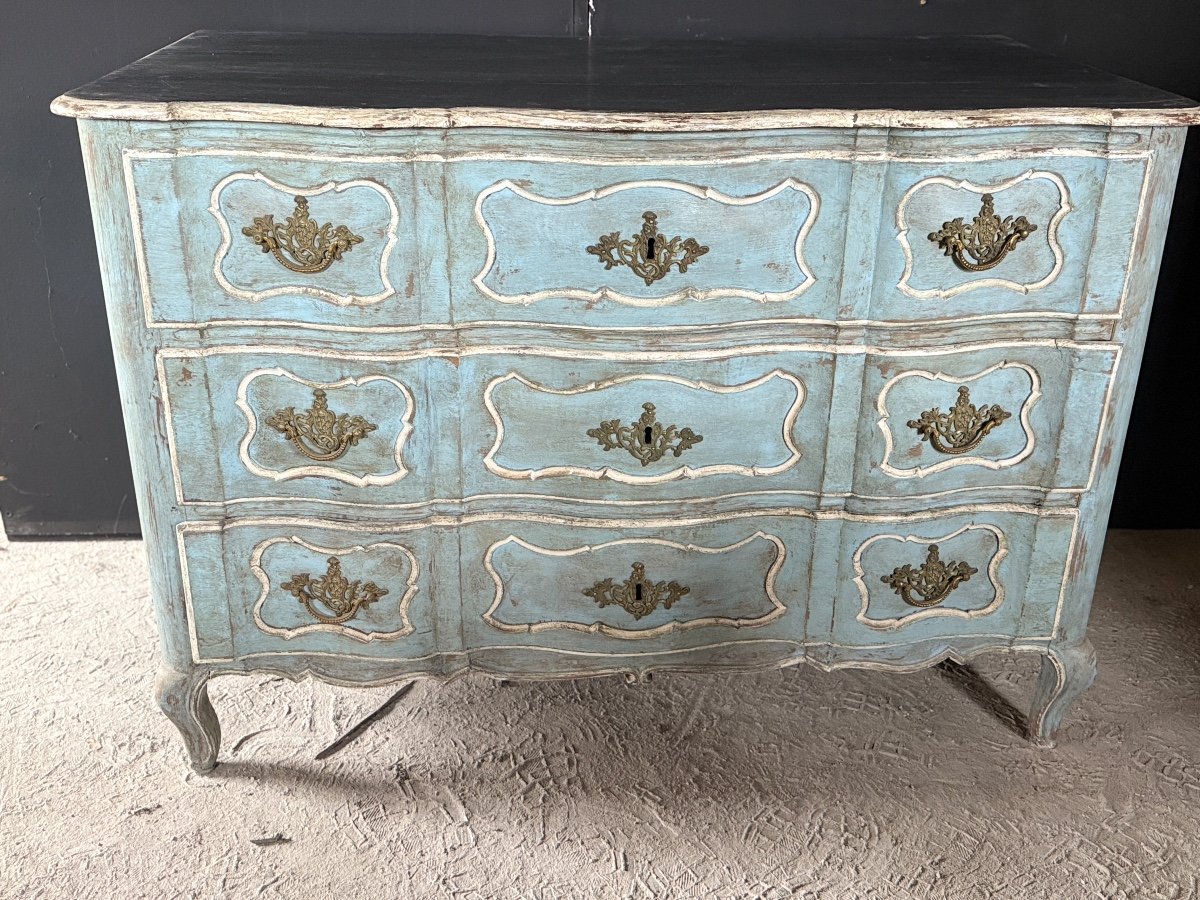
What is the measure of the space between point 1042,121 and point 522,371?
2.75ft


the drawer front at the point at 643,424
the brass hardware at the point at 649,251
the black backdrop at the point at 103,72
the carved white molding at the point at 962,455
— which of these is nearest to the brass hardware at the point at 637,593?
the drawer front at the point at 643,424

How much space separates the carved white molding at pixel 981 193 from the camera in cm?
176

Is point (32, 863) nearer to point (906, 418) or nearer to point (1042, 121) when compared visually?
point (906, 418)

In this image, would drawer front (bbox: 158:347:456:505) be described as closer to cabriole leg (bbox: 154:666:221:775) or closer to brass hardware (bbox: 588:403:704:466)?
brass hardware (bbox: 588:403:704:466)

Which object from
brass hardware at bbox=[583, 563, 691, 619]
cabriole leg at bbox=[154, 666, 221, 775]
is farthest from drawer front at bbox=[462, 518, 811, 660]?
cabriole leg at bbox=[154, 666, 221, 775]

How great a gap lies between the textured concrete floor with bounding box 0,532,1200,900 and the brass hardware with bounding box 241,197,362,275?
3.20ft

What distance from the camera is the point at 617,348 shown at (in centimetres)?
184

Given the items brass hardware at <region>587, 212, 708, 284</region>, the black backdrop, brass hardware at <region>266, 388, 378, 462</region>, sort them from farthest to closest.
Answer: the black backdrop → brass hardware at <region>266, 388, 378, 462</region> → brass hardware at <region>587, 212, 708, 284</region>

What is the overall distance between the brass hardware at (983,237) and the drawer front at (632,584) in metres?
0.50

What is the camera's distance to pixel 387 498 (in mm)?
1934

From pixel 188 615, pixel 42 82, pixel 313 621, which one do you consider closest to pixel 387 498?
pixel 313 621

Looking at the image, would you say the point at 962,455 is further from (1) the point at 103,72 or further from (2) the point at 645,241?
(1) the point at 103,72

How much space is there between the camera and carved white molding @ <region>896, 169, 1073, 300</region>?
1.76 m

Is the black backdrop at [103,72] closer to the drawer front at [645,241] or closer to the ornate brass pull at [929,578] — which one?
the drawer front at [645,241]
